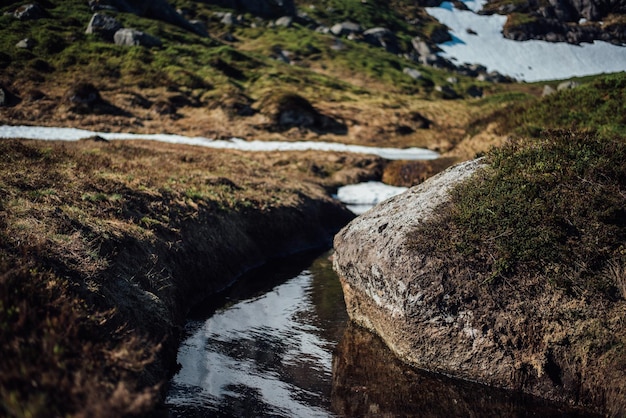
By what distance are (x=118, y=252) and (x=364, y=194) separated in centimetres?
2558

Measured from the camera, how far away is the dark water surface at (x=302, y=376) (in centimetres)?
1034

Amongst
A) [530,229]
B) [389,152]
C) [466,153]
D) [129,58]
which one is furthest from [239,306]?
[129,58]

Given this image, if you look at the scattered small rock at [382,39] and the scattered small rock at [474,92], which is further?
the scattered small rock at [382,39]

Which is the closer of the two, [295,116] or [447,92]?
[295,116]

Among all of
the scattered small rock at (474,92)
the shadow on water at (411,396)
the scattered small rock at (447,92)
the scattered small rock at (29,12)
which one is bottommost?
the scattered small rock at (474,92)

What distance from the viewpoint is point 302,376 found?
11914 millimetres

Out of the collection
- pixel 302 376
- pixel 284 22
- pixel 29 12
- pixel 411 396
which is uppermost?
pixel 29 12

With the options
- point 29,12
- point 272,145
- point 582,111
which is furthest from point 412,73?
point 582,111

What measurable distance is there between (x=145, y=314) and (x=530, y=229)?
32.1ft

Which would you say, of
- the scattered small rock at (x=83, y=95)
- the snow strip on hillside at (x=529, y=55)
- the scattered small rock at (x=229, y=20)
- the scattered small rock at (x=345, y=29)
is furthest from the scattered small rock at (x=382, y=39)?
the scattered small rock at (x=83, y=95)

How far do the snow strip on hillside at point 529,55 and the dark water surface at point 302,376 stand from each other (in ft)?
496

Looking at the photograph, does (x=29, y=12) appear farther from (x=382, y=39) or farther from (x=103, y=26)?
(x=382, y=39)

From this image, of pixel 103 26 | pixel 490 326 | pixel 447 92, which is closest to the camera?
pixel 490 326

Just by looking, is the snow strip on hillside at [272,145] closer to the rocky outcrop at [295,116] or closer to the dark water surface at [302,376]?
the rocky outcrop at [295,116]
